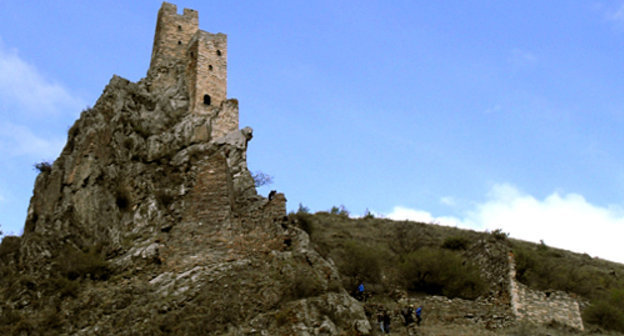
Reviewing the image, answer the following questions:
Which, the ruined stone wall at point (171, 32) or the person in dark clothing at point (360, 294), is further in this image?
the ruined stone wall at point (171, 32)

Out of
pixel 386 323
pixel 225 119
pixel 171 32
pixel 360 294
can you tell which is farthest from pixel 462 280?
pixel 171 32

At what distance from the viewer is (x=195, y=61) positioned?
26578 mm

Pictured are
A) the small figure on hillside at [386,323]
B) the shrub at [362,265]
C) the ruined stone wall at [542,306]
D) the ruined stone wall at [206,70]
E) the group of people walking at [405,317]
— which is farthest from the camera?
the ruined stone wall at [206,70]

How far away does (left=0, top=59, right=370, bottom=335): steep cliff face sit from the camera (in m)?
18.1

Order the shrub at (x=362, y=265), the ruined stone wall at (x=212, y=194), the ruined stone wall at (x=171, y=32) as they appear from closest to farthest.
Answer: the ruined stone wall at (x=212, y=194) < the shrub at (x=362, y=265) < the ruined stone wall at (x=171, y=32)

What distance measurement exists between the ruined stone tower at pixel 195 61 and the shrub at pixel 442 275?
9.40 metres

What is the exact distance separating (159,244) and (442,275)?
1120 cm

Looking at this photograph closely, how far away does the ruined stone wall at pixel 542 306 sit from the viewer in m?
22.0

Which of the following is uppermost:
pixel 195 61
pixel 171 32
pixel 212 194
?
pixel 171 32

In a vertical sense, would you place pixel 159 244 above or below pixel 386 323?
above

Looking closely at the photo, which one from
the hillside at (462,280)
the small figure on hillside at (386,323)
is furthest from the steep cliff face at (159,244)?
the hillside at (462,280)

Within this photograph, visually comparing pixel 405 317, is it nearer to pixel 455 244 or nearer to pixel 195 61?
pixel 455 244

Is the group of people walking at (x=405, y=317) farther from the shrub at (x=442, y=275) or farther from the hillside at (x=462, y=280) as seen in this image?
the shrub at (x=442, y=275)

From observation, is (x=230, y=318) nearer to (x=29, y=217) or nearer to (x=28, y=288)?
(x=28, y=288)
